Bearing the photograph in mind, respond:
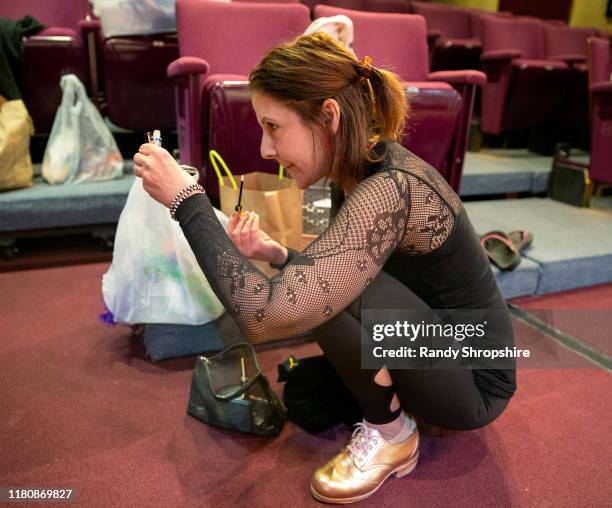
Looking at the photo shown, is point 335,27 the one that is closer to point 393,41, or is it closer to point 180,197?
point 393,41

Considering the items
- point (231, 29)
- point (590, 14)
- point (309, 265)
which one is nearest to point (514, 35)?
point (590, 14)

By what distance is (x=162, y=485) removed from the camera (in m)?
1.06

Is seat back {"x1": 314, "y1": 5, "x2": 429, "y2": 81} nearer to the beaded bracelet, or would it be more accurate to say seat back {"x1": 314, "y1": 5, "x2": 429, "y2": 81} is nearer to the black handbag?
the black handbag

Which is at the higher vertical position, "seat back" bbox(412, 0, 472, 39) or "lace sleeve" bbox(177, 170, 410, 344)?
"seat back" bbox(412, 0, 472, 39)

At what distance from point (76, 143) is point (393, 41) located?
1.53 meters

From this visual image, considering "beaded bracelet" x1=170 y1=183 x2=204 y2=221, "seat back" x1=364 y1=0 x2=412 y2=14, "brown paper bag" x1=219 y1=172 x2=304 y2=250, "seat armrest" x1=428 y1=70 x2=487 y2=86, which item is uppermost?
"seat back" x1=364 y1=0 x2=412 y2=14

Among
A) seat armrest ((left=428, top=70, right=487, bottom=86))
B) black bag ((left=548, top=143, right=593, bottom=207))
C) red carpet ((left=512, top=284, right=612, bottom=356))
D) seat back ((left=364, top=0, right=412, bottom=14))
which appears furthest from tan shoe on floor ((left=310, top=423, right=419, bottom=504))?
seat back ((left=364, top=0, right=412, bottom=14))

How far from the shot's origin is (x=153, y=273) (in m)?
1.39

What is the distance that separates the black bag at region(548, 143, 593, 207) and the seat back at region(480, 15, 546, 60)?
1.05 meters

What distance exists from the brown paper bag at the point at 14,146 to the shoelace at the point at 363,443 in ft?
5.78

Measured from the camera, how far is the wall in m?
5.18

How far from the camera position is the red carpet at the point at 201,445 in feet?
3.48

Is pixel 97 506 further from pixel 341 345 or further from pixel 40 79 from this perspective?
pixel 40 79

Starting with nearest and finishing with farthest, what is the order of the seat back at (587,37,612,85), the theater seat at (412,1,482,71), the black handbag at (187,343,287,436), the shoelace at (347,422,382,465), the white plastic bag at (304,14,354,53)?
1. the shoelace at (347,422,382,465)
2. the black handbag at (187,343,287,436)
3. the white plastic bag at (304,14,354,53)
4. the seat back at (587,37,612,85)
5. the theater seat at (412,1,482,71)
